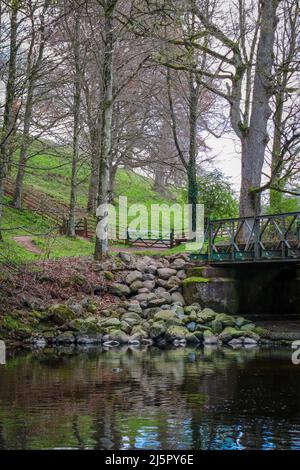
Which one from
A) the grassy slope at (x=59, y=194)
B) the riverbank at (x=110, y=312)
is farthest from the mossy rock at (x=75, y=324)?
the grassy slope at (x=59, y=194)

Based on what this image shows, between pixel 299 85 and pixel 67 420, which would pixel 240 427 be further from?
pixel 299 85

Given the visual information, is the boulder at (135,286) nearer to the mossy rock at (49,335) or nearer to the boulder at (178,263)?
the boulder at (178,263)

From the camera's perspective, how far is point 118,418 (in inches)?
348

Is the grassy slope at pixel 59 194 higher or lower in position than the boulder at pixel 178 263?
higher

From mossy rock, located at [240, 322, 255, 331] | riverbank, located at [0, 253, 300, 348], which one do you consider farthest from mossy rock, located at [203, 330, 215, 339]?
mossy rock, located at [240, 322, 255, 331]

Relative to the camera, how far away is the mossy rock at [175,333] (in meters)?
18.4

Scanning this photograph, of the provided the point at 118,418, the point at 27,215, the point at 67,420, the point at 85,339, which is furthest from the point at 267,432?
the point at 27,215

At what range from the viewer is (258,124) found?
21844 mm

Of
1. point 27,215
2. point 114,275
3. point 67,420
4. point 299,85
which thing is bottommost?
point 67,420

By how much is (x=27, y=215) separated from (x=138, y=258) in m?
10.4

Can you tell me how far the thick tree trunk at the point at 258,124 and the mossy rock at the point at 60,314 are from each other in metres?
6.73

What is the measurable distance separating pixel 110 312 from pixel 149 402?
9666 mm

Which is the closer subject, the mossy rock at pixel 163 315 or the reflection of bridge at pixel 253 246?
the mossy rock at pixel 163 315

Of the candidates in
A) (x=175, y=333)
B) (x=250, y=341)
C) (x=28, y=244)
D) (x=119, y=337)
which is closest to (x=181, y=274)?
(x=175, y=333)
